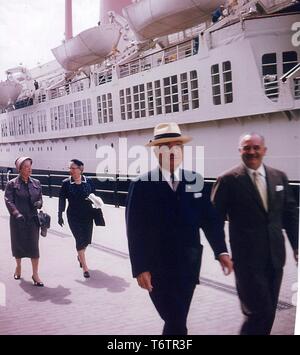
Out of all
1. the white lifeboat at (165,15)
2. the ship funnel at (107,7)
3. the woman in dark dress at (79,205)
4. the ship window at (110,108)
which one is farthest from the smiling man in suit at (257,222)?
the white lifeboat at (165,15)

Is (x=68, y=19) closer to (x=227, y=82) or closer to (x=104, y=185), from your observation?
(x=104, y=185)

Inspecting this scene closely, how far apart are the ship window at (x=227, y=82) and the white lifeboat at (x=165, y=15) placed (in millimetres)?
1305

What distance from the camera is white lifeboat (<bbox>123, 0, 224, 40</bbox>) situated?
18.1 feet

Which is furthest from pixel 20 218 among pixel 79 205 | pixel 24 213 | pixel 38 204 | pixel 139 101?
pixel 139 101

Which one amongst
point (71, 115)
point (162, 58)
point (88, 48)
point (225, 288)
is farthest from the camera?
point (88, 48)

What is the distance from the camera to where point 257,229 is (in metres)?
2.51

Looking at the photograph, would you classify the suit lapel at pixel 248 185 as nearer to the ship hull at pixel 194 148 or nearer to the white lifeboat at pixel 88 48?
the ship hull at pixel 194 148

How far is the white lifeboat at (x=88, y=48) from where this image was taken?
3.91 meters

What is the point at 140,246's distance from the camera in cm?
232

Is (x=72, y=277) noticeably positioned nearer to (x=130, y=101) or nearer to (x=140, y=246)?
(x=140, y=246)

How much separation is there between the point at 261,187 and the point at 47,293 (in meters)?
1.83

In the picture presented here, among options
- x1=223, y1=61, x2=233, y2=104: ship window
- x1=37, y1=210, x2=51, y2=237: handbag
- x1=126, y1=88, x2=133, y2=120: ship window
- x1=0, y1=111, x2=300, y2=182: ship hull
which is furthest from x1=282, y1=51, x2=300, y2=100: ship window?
x1=37, y1=210, x2=51, y2=237: handbag

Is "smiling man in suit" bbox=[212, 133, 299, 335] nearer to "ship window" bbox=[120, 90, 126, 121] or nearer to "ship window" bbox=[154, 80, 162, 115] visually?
"ship window" bbox=[154, 80, 162, 115]

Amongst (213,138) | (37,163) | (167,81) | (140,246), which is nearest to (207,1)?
(167,81)
